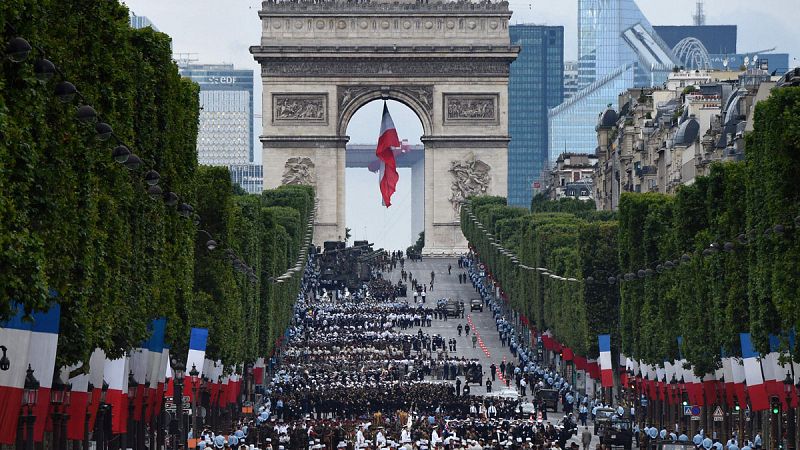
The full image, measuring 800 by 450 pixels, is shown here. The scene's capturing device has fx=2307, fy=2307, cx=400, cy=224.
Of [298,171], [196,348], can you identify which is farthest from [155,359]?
[298,171]

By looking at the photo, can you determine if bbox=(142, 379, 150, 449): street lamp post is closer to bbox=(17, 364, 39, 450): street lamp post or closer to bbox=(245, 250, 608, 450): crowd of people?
bbox=(245, 250, 608, 450): crowd of people

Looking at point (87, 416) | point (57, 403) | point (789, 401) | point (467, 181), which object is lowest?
point (87, 416)

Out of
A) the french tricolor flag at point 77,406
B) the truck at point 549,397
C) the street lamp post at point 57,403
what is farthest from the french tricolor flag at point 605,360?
the street lamp post at point 57,403

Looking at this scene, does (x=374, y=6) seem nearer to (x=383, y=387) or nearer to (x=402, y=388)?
(x=383, y=387)

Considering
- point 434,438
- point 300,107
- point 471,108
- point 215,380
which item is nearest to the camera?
Answer: point 434,438

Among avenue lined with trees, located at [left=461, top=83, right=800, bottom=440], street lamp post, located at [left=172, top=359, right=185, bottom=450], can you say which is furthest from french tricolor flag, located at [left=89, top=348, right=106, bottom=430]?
avenue lined with trees, located at [left=461, top=83, right=800, bottom=440]

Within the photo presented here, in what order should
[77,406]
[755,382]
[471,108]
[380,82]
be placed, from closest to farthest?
[77,406] < [755,382] < [380,82] < [471,108]
